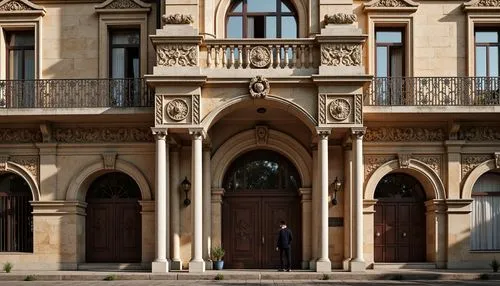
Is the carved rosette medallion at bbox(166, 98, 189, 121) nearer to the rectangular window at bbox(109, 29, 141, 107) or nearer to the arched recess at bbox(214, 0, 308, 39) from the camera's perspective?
the arched recess at bbox(214, 0, 308, 39)

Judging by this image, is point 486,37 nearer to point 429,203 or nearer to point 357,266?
point 429,203

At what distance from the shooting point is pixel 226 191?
25844 millimetres

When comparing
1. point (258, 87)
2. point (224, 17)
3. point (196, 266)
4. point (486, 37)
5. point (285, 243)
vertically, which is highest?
point (224, 17)

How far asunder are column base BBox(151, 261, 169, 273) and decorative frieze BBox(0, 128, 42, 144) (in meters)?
5.44

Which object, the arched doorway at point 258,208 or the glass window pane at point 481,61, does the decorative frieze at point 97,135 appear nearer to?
the arched doorway at point 258,208

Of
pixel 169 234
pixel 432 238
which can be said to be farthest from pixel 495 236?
pixel 169 234

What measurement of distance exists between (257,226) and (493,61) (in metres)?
8.47

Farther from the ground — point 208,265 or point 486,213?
point 486,213

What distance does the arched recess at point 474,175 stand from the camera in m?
24.8

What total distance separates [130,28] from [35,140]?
4.30 m

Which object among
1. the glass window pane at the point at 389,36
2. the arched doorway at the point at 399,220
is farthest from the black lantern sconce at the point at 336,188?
the glass window pane at the point at 389,36

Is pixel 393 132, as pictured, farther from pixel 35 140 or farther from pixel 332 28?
pixel 35 140

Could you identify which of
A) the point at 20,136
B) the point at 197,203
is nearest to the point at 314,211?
the point at 197,203

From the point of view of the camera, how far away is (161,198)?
23109mm
